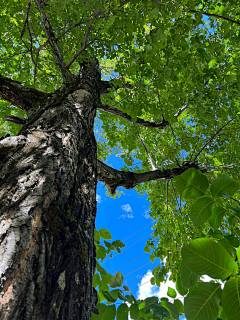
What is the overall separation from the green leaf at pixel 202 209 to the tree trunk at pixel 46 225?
603mm

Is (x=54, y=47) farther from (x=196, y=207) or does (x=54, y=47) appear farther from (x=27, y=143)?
(x=196, y=207)

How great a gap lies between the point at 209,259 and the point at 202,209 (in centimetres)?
33

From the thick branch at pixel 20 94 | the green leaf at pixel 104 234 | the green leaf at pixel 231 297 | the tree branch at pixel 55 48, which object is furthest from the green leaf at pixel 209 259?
the tree branch at pixel 55 48

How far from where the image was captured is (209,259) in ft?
1.77

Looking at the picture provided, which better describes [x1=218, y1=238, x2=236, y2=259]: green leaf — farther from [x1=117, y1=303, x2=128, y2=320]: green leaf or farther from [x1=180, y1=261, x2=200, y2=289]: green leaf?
[x1=117, y1=303, x2=128, y2=320]: green leaf

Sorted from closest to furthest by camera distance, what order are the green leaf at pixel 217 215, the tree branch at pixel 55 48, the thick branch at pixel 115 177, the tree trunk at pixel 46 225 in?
the tree trunk at pixel 46 225
the green leaf at pixel 217 215
the tree branch at pixel 55 48
the thick branch at pixel 115 177

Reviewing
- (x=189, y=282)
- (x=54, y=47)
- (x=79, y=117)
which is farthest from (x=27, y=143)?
(x=54, y=47)

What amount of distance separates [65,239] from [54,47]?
2.49 metres

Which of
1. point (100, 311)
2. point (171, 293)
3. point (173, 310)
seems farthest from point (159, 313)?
point (100, 311)

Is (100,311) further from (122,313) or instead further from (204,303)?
(204,303)

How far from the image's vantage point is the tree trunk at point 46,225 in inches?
29.9

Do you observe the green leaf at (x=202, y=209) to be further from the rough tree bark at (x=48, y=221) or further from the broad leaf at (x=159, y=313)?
the rough tree bark at (x=48, y=221)

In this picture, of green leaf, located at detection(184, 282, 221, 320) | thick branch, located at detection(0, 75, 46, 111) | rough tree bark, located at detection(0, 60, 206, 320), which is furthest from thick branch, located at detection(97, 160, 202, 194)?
green leaf, located at detection(184, 282, 221, 320)

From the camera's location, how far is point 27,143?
1448mm
